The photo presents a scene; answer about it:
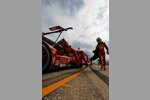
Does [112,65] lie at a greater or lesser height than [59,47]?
lesser

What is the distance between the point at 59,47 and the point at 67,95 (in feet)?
14.8

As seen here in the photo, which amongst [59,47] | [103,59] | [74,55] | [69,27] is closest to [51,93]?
[69,27]

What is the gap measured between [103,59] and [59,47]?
2514mm

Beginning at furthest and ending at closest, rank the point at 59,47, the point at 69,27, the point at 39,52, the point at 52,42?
1. the point at 59,47
2. the point at 52,42
3. the point at 69,27
4. the point at 39,52

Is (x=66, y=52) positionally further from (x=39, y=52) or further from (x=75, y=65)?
(x=39, y=52)

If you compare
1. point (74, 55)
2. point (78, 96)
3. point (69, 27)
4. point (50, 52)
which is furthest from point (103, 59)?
point (74, 55)

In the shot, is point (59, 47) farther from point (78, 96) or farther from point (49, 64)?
point (78, 96)

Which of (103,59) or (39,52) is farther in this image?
(103,59)

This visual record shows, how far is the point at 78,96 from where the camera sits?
1.37 metres

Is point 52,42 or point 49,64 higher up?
point 52,42

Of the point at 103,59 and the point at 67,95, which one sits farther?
the point at 103,59

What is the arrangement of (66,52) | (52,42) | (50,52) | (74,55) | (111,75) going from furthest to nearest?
(74,55) → (66,52) → (52,42) → (50,52) → (111,75)

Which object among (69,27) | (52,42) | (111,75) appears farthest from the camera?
(52,42)

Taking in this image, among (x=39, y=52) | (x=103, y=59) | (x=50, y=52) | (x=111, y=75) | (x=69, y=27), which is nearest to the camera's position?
(x=39, y=52)
